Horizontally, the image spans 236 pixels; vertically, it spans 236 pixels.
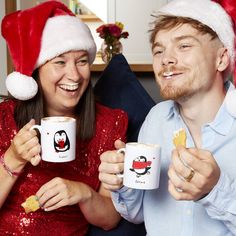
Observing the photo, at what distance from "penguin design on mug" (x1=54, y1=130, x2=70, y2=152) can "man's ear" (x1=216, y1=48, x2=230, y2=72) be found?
1.41 ft

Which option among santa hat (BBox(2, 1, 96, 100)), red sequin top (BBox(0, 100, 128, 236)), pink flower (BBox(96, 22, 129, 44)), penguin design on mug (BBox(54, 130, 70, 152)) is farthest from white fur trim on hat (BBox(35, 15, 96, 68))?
pink flower (BBox(96, 22, 129, 44))

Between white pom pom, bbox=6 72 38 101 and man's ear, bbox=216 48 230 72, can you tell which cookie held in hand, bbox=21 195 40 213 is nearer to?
white pom pom, bbox=6 72 38 101

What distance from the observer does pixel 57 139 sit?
1085 mm

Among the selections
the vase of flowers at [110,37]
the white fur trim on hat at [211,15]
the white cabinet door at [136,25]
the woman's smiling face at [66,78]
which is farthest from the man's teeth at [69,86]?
the white cabinet door at [136,25]

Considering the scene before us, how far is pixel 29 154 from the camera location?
3.76 feet

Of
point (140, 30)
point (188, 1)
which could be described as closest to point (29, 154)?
point (188, 1)

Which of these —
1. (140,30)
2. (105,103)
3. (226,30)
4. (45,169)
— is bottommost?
(140,30)

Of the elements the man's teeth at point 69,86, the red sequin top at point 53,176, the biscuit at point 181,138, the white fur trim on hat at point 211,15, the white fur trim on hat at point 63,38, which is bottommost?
the red sequin top at point 53,176

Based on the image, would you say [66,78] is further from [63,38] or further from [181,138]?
[181,138]

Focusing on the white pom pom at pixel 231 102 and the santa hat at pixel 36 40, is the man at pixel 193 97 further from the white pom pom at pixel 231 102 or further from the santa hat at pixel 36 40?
the santa hat at pixel 36 40

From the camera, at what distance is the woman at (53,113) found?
1.34 meters

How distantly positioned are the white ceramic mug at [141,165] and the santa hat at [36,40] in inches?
20.8

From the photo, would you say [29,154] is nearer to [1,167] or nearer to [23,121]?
[1,167]

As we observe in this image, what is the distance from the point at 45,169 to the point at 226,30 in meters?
0.71
